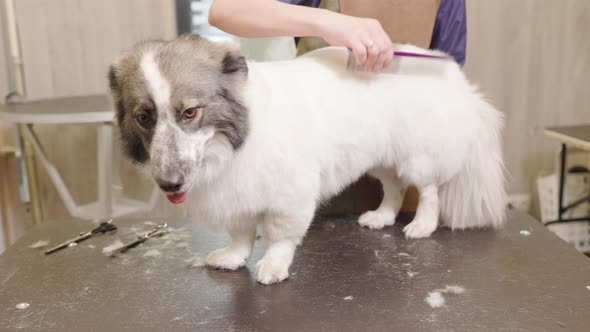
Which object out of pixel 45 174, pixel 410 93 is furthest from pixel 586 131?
pixel 45 174

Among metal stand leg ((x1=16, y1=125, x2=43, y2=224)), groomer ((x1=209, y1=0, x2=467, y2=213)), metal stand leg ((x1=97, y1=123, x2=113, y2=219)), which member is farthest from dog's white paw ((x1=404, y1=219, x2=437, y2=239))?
metal stand leg ((x1=16, y1=125, x2=43, y2=224))

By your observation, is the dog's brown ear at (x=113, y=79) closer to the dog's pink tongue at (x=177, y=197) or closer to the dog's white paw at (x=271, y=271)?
the dog's pink tongue at (x=177, y=197)

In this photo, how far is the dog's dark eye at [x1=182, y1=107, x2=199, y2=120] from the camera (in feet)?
3.31

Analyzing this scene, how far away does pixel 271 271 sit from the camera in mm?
1204

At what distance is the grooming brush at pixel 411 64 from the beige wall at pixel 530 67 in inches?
57.3

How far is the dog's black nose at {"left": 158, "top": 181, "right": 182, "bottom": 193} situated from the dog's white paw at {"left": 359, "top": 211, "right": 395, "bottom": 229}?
2.28 feet

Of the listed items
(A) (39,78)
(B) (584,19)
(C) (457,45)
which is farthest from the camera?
(B) (584,19)

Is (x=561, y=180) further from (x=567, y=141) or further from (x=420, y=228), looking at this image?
(x=420, y=228)

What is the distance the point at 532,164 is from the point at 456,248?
1817 millimetres

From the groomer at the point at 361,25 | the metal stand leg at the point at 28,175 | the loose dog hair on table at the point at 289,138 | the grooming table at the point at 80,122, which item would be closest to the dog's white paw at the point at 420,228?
the loose dog hair on table at the point at 289,138

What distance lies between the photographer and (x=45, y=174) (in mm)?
Result: 2631

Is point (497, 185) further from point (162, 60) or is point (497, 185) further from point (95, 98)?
point (95, 98)

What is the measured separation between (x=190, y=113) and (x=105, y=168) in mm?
1452

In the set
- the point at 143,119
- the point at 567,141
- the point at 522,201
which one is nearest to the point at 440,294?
the point at 143,119
